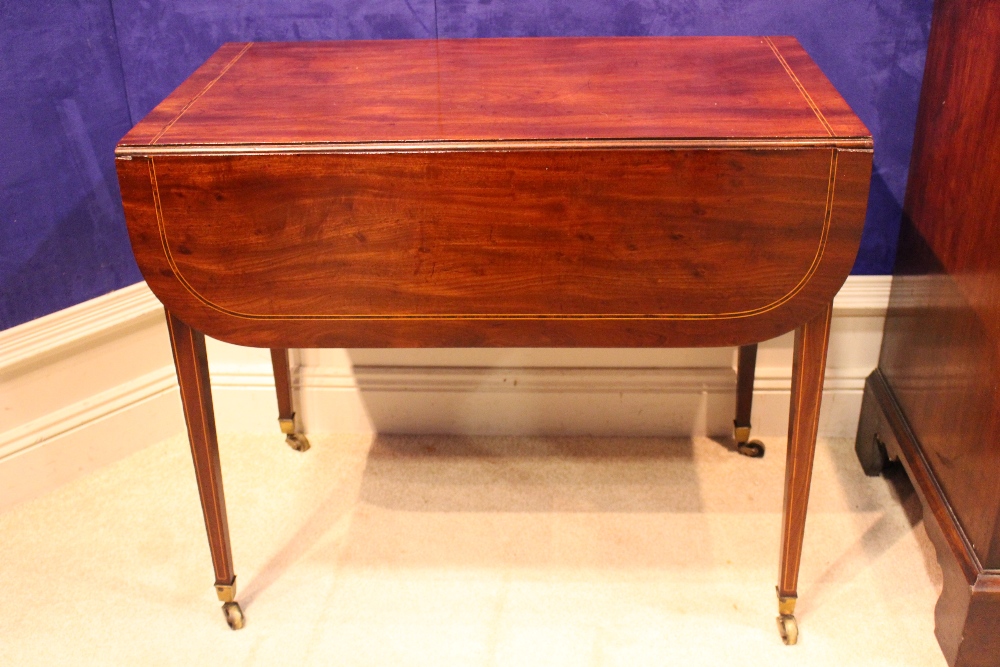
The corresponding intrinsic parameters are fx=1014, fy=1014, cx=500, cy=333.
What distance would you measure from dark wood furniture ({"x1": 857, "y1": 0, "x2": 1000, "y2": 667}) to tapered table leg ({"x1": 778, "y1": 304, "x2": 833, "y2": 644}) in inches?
9.2

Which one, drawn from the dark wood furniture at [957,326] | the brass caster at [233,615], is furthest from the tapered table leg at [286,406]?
A: the dark wood furniture at [957,326]

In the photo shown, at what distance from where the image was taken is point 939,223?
1.65 m

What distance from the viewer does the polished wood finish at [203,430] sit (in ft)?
4.69

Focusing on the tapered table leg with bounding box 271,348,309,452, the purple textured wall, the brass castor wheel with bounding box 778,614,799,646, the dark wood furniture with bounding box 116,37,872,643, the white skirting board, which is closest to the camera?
the dark wood furniture with bounding box 116,37,872,643

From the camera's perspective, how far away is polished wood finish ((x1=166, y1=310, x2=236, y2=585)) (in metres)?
1.43

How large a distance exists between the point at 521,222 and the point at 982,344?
728 millimetres

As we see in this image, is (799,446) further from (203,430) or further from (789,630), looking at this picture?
(203,430)

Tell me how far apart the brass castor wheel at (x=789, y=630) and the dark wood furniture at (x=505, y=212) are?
36 cm

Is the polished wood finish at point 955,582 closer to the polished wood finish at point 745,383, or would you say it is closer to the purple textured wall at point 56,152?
the polished wood finish at point 745,383

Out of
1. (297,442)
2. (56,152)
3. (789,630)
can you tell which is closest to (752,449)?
(789,630)

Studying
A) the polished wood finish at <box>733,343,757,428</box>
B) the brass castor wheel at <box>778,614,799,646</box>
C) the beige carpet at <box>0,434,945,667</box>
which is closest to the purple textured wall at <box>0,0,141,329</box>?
the beige carpet at <box>0,434,945,667</box>

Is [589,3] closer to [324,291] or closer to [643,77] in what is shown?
[643,77]

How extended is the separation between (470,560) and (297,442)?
1.62ft

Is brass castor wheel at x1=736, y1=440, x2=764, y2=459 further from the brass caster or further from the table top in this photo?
the brass caster
